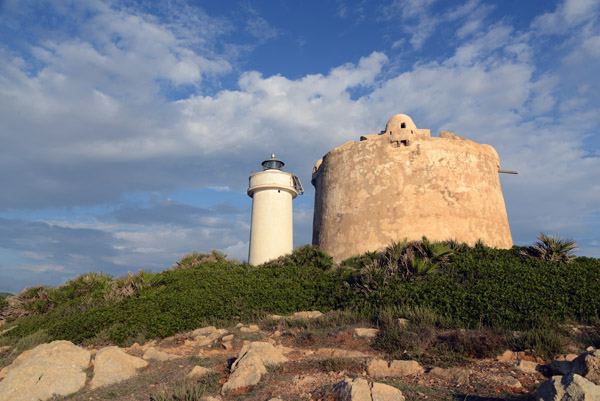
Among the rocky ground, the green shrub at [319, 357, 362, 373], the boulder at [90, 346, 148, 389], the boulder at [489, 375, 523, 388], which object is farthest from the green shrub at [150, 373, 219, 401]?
the boulder at [489, 375, 523, 388]

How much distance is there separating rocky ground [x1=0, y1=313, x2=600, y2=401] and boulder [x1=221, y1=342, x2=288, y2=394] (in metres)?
0.01

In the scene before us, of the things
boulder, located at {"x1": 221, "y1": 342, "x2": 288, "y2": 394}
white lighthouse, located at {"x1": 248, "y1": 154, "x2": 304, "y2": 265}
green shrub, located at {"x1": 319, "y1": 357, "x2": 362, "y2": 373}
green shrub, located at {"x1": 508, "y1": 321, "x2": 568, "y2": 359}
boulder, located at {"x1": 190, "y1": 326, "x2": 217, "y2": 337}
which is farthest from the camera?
white lighthouse, located at {"x1": 248, "y1": 154, "x2": 304, "y2": 265}

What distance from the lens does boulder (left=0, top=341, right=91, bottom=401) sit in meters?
6.08

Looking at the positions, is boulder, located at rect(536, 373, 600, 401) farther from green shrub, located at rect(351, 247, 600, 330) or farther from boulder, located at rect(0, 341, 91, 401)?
boulder, located at rect(0, 341, 91, 401)

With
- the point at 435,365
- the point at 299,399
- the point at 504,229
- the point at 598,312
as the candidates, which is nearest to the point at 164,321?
the point at 299,399

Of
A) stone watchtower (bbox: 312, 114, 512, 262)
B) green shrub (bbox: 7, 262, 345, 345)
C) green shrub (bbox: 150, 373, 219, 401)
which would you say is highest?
stone watchtower (bbox: 312, 114, 512, 262)

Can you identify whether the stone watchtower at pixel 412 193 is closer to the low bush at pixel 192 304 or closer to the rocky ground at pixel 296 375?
the low bush at pixel 192 304

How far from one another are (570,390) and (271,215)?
740 inches

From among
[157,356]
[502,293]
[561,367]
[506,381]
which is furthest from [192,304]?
[561,367]

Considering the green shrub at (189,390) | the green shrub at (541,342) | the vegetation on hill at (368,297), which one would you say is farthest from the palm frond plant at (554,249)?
the green shrub at (189,390)

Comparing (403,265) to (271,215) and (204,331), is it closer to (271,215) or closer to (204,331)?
(204,331)

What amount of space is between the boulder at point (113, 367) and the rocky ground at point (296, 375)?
0.05ft

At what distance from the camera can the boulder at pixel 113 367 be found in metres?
6.55

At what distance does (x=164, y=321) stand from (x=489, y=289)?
338 inches
